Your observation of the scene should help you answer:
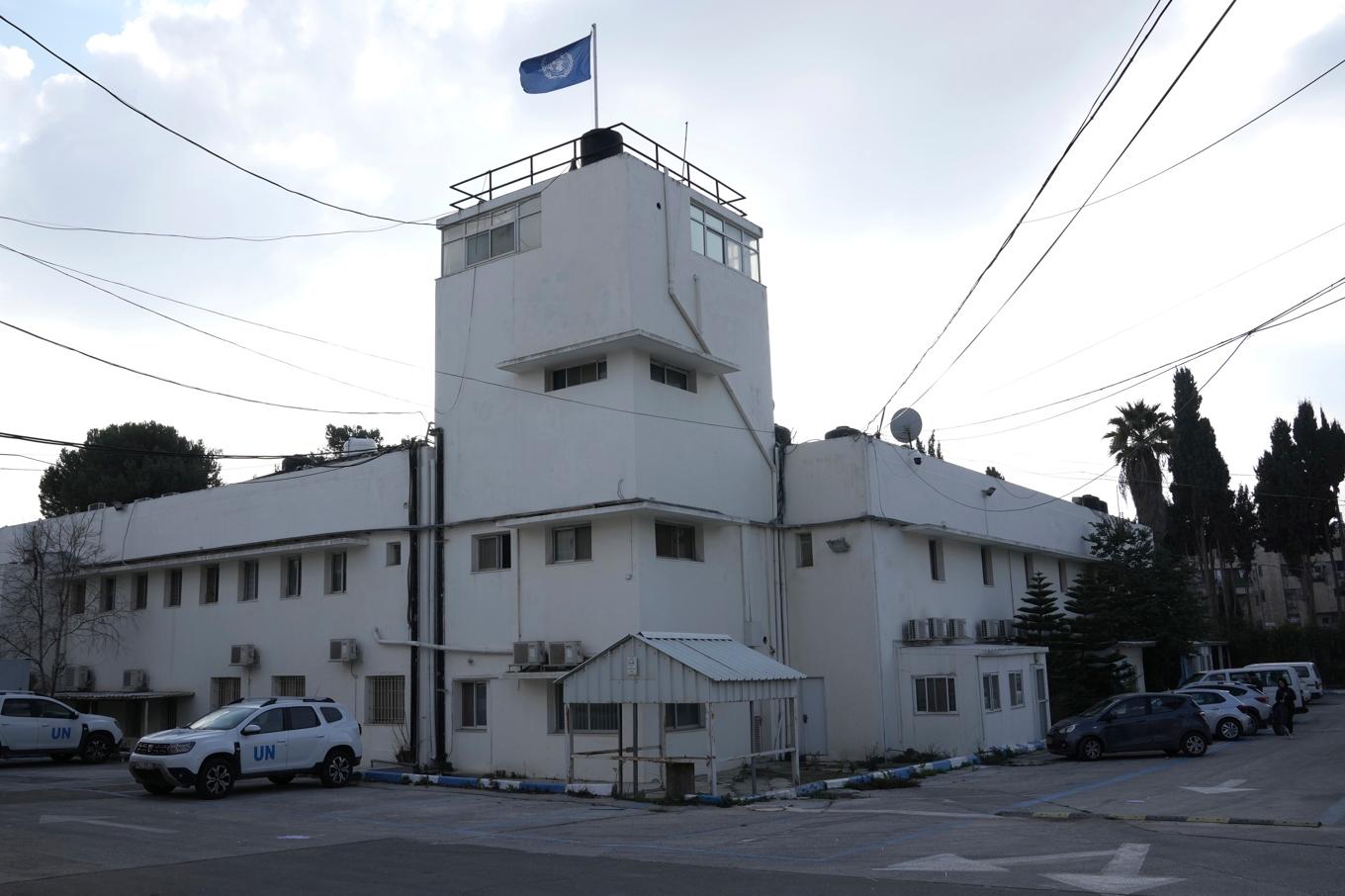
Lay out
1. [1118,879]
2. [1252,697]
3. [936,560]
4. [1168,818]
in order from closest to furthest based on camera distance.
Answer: [1118,879] < [1168,818] < [936,560] < [1252,697]

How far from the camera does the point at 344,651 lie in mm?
26422

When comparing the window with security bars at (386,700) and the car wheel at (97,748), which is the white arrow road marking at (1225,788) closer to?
the window with security bars at (386,700)

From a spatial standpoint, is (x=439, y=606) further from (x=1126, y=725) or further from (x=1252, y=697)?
(x=1252, y=697)

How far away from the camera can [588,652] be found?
2295 centimetres

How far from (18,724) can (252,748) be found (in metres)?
9.91

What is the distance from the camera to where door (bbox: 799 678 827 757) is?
2602 centimetres

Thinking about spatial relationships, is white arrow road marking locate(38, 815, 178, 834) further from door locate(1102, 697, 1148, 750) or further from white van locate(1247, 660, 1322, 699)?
white van locate(1247, 660, 1322, 699)

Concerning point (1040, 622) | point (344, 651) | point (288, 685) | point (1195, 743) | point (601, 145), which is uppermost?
point (601, 145)

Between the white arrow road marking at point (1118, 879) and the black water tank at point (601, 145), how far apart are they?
19.6m

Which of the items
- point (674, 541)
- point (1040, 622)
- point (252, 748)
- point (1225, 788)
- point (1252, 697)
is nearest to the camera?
point (1225, 788)

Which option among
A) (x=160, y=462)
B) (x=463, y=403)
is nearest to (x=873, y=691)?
(x=463, y=403)

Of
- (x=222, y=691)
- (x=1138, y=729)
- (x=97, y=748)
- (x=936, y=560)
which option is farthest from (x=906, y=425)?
(x=97, y=748)

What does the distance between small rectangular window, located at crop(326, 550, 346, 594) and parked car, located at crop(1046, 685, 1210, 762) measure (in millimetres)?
18413

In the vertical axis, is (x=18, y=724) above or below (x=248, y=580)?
below
